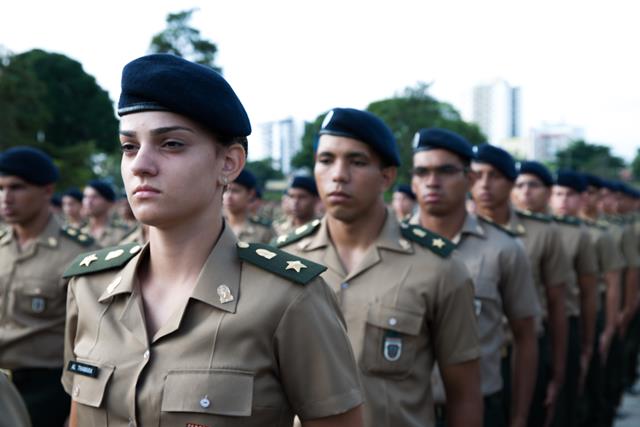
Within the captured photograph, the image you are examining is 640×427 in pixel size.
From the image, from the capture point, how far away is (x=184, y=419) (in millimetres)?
1900

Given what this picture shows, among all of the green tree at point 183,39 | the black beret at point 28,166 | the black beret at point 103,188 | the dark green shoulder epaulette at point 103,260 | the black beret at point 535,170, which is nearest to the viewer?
the dark green shoulder epaulette at point 103,260

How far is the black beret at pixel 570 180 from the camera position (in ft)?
25.9

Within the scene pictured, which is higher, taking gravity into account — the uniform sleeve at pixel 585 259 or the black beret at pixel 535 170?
the black beret at pixel 535 170

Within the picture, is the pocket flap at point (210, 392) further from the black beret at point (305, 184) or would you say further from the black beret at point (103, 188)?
the black beret at point (103, 188)

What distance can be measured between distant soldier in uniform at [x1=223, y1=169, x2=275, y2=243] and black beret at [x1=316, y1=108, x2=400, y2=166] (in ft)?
16.0

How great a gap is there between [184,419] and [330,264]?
146 cm

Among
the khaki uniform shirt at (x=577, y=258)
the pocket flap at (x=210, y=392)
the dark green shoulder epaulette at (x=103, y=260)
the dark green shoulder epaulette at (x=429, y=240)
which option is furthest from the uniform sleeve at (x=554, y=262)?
the pocket flap at (x=210, y=392)

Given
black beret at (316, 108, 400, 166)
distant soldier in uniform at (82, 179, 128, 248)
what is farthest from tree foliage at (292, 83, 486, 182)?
black beret at (316, 108, 400, 166)

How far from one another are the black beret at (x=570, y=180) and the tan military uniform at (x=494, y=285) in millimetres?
3960

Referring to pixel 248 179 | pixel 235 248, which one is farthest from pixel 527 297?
pixel 248 179

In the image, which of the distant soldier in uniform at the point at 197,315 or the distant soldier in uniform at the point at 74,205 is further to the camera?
the distant soldier in uniform at the point at 74,205

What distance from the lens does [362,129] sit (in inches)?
126

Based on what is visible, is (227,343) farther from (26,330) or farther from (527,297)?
(26,330)

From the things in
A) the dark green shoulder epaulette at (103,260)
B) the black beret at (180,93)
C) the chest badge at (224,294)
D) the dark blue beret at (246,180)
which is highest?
the black beret at (180,93)
